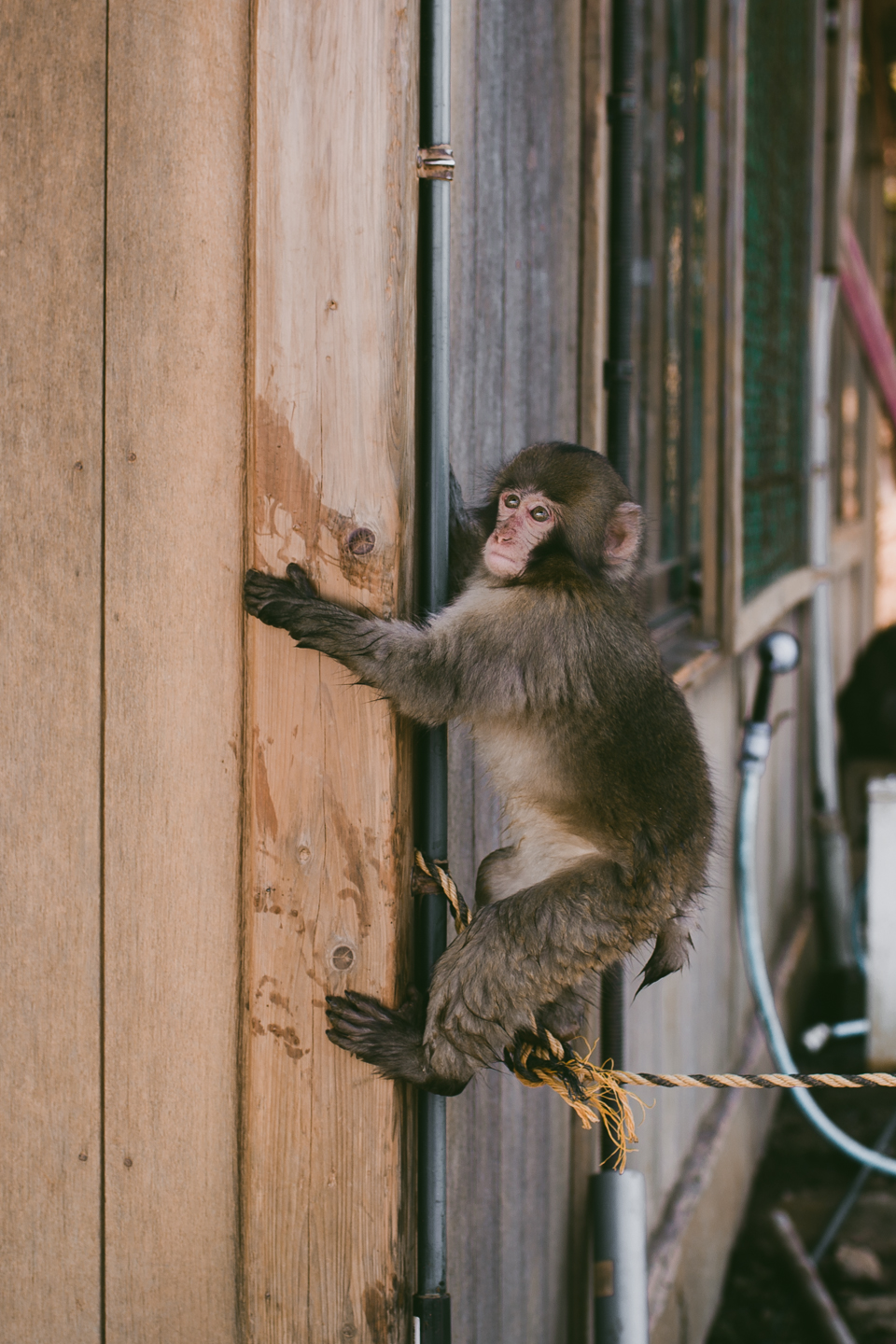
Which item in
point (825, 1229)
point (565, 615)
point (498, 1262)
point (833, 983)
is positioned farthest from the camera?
point (833, 983)

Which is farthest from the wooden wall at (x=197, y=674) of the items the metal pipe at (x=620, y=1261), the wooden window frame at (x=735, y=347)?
the wooden window frame at (x=735, y=347)

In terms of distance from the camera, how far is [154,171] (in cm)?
173

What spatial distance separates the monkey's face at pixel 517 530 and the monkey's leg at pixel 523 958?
18.9 inches

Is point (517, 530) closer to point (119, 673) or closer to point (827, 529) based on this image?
point (119, 673)

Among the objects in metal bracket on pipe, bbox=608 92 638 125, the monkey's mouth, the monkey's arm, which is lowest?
the monkey's arm

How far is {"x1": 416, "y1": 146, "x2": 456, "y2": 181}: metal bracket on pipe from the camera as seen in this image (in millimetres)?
1751

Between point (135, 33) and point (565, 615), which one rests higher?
point (135, 33)

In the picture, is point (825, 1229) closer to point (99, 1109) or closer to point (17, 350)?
point (99, 1109)

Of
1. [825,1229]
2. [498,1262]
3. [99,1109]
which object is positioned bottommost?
[825,1229]

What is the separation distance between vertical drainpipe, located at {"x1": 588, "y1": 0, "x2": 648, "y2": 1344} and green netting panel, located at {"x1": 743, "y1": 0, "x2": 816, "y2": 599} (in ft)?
5.22

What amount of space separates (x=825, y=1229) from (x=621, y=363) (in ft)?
9.69

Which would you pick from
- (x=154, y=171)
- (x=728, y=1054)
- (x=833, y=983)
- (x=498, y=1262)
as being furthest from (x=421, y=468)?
(x=833, y=983)

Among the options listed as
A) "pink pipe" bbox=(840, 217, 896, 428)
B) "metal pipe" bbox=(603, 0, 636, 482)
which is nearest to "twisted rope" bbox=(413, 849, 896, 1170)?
"metal pipe" bbox=(603, 0, 636, 482)

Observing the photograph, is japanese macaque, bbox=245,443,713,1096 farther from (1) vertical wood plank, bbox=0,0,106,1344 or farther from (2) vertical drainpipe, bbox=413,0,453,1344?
(1) vertical wood plank, bbox=0,0,106,1344
